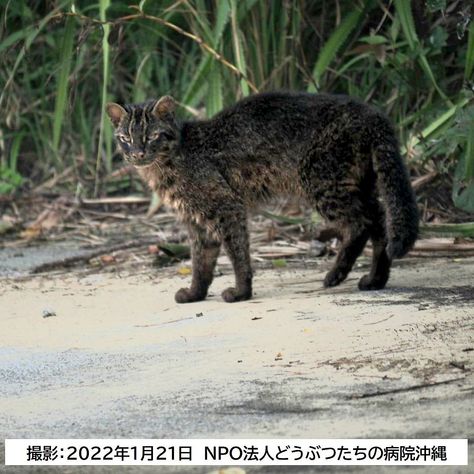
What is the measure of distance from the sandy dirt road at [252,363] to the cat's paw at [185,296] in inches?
2.7

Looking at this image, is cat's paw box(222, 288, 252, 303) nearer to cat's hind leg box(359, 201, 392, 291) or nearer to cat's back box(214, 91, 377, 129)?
cat's hind leg box(359, 201, 392, 291)

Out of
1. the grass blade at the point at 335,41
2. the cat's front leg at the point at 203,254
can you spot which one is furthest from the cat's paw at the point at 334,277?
the grass blade at the point at 335,41

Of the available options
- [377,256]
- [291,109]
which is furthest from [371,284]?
[291,109]

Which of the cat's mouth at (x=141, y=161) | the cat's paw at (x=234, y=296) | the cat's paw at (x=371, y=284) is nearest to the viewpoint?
the cat's paw at (x=371, y=284)

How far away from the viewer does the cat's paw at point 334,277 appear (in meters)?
6.15

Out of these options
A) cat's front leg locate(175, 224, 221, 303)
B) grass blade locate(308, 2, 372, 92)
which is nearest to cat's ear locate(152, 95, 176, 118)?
cat's front leg locate(175, 224, 221, 303)

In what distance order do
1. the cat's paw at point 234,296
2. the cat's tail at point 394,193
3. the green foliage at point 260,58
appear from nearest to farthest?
the cat's tail at point 394,193 → the cat's paw at point 234,296 → the green foliage at point 260,58

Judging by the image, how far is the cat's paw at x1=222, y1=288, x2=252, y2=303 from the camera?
6048mm

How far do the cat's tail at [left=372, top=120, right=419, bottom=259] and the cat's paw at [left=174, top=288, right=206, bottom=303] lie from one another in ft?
3.28

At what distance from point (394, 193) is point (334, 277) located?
57cm

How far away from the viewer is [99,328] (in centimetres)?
555

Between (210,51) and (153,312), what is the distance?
2.09m

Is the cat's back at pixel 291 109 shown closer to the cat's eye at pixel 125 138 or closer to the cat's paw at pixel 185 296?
the cat's eye at pixel 125 138

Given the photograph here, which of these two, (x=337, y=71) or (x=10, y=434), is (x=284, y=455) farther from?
(x=337, y=71)
